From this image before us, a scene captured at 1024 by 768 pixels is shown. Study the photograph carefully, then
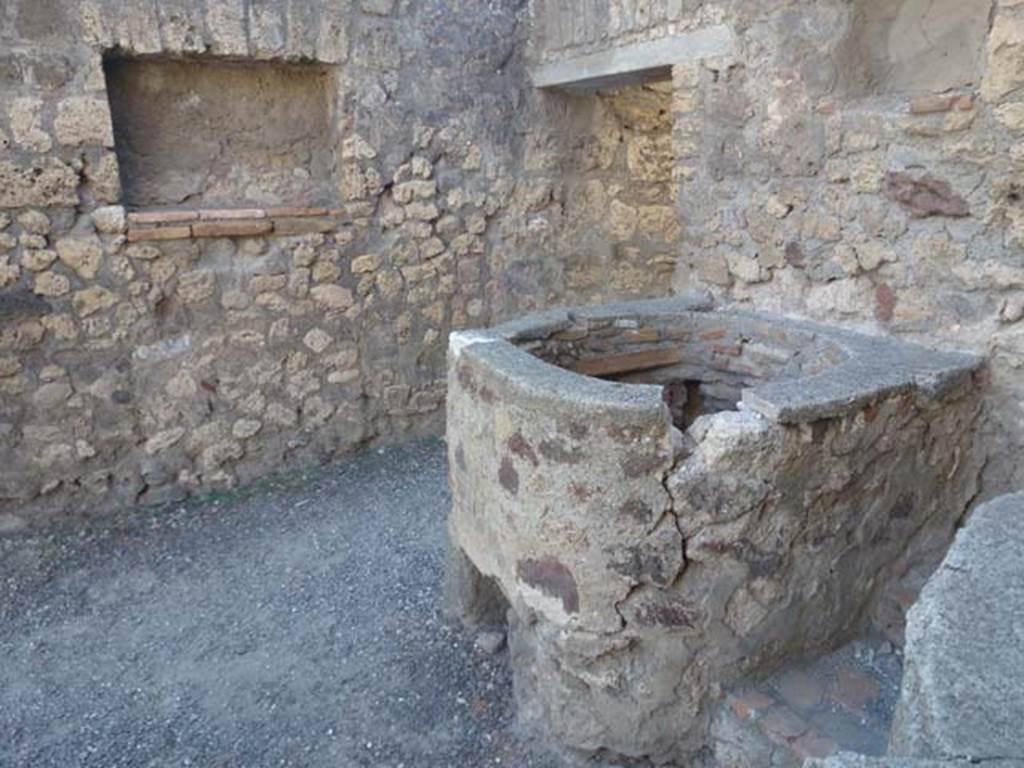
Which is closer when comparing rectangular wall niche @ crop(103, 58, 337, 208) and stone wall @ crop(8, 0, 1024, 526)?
stone wall @ crop(8, 0, 1024, 526)

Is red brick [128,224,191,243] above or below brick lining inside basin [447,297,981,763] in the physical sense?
above

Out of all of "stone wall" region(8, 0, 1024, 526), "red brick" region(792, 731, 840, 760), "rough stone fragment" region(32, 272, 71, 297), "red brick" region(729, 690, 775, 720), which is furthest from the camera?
"rough stone fragment" region(32, 272, 71, 297)

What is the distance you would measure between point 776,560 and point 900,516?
19.6 inches

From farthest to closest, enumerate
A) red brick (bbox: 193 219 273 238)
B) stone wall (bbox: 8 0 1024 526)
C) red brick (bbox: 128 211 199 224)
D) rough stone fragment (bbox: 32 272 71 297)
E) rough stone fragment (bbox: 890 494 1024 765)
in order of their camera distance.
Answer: red brick (bbox: 193 219 273 238)
red brick (bbox: 128 211 199 224)
rough stone fragment (bbox: 32 272 71 297)
stone wall (bbox: 8 0 1024 526)
rough stone fragment (bbox: 890 494 1024 765)

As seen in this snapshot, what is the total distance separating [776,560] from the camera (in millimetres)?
1843

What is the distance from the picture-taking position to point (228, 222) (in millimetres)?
3338

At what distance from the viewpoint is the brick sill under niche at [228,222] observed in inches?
125

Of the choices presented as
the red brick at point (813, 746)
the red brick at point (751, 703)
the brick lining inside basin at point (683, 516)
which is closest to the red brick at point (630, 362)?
the brick lining inside basin at point (683, 516)

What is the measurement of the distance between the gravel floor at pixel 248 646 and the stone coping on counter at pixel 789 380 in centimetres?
101

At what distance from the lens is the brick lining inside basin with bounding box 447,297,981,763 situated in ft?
5.79

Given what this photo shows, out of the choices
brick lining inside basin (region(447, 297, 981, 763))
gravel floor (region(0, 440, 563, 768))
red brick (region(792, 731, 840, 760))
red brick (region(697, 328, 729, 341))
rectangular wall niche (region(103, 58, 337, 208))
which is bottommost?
gravel floor (region(0, 440, 563, 768))

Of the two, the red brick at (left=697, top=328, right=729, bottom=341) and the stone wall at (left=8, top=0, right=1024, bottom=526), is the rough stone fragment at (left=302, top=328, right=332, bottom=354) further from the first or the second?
the red brick at (left=697, top=328, right=729, bottom=341)

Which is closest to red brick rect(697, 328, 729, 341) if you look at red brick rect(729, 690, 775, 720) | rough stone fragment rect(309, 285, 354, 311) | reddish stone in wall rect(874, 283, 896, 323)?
reddish stone in wall rect(874, 283, 896, 323)

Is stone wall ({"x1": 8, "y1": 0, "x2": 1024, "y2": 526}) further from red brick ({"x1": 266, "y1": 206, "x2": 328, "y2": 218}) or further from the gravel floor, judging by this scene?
the gravel floor
